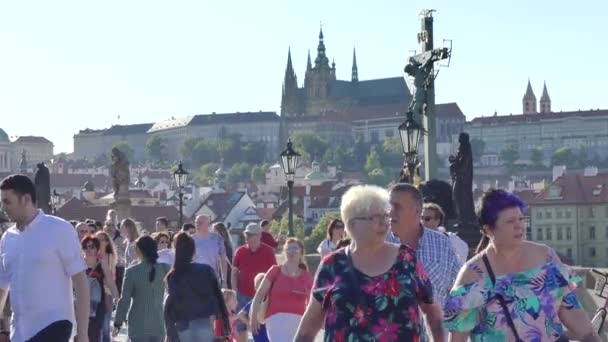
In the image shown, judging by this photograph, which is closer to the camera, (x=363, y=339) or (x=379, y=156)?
(x=363, y=339)

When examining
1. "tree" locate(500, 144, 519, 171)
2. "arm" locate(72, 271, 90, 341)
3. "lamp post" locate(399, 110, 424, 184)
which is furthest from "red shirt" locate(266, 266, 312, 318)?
"tree" locate(500, 144, 519, 171)

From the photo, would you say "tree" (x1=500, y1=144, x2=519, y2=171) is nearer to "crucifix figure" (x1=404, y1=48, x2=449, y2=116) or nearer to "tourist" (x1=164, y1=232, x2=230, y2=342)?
"crucifix figure" (x1=404, y1=48, x2=449, y2=116)

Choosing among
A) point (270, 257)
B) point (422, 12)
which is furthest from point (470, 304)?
point (422, 12)

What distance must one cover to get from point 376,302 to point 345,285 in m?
0.12

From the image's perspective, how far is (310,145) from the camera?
18288 centimetres

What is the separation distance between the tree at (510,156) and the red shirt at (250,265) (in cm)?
17297

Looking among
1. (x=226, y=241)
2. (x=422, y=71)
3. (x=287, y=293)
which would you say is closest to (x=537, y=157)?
(x=422, y=71)

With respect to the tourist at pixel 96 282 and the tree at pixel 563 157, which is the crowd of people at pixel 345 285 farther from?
the tree at pixel 563 157

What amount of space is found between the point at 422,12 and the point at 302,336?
15713mm

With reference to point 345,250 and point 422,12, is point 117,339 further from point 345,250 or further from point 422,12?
point 422,12

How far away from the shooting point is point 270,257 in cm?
1066

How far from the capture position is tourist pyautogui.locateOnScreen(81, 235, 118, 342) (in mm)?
9109

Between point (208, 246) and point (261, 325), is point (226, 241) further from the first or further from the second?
point (261, 325)

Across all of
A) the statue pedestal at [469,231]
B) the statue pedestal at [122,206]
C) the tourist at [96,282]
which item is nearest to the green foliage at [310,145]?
the statue pedestal at [122,206]
